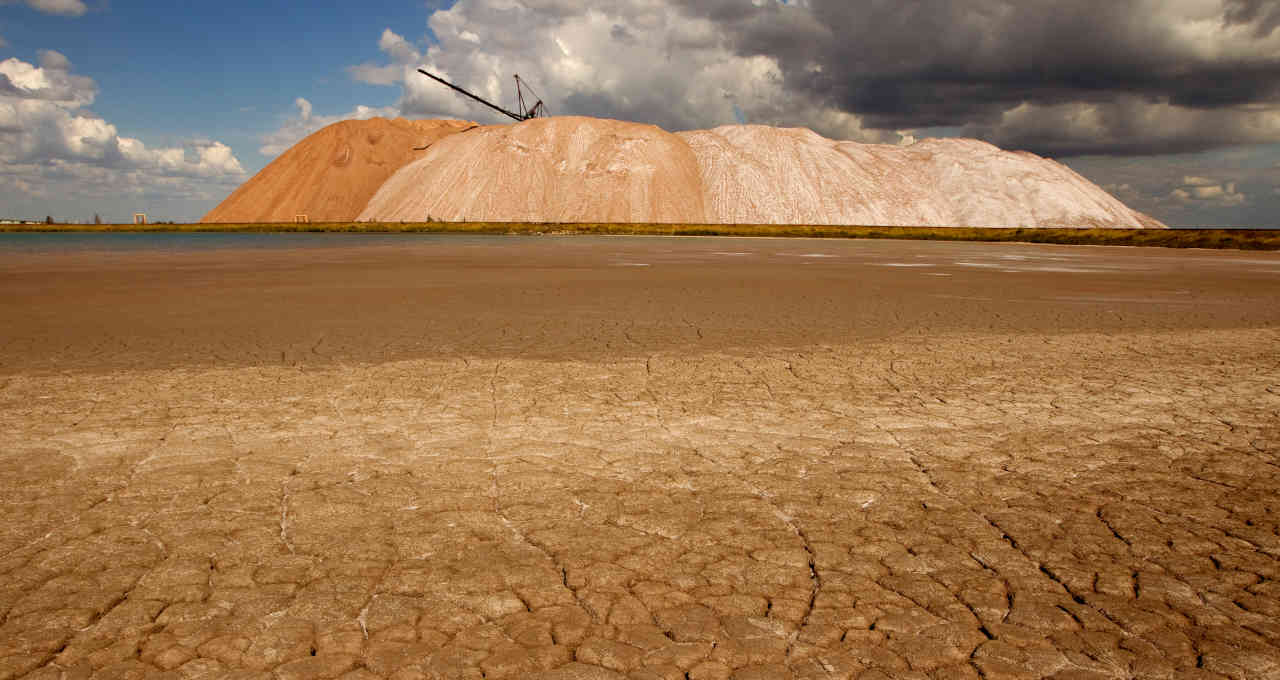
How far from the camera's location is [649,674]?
8.77ft

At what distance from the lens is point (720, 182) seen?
100188 millimetres

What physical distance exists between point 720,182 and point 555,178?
67.1 feet

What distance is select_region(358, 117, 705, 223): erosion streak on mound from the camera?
314ft

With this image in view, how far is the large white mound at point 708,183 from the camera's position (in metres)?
96.3

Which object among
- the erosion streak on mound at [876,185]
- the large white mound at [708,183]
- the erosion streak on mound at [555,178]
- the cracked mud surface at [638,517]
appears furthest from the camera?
the erosion streak on mound at [876,185]

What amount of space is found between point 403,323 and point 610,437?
6356 mm

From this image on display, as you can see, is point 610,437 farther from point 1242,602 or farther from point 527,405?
point 1242,602

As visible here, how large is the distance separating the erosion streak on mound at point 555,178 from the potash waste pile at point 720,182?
17 cm

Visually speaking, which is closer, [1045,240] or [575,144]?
[1045,240]

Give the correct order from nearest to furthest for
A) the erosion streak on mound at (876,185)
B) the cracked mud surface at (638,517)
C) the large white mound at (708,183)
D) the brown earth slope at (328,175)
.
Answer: the cracked mud surface at (638,517), the large white mound at (708,183), the erosion streak on mound at (876,185), the brown earth slope at (328,175)

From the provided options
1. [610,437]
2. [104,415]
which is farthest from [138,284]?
[610,437]

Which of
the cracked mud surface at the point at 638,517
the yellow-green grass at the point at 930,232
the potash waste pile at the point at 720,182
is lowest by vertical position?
the cracked mud surface at the point at 638,517

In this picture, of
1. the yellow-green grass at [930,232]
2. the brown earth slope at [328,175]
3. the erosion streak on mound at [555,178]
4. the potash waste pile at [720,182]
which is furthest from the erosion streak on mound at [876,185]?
the brown earth slope at [328,175]

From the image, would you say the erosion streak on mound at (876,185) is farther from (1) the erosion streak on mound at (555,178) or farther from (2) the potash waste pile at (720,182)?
(1) the erosion streak on mound at (555,178)
